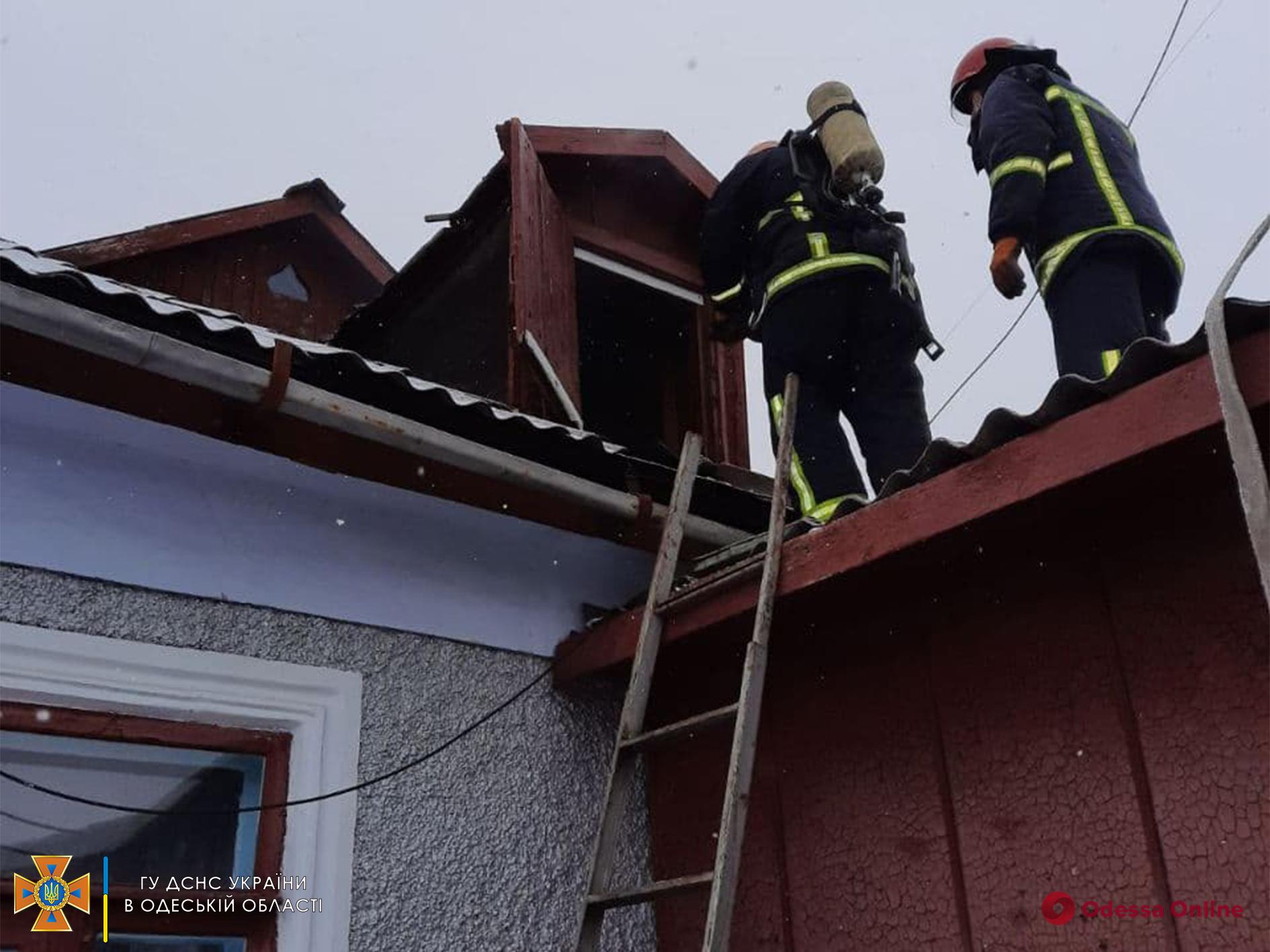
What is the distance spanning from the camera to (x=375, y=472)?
2.85 meters

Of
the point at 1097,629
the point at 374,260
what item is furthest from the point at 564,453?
the point at 374,260

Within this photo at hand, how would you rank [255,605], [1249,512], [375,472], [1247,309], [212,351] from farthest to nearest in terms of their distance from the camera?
[375,472] → [255,605] → [212,351] → [1247,309] → [1249,512]

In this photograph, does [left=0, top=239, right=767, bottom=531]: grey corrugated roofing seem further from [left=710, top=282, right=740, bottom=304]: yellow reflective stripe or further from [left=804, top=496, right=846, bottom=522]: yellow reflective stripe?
[left=710, top=282, right=740, bottom=304]: yellow reflective stripe

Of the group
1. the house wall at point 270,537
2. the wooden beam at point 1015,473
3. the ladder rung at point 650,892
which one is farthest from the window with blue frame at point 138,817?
the wooden beam at point 1015,473

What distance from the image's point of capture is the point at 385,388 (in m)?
2.69

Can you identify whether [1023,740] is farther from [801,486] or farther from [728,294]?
[728,294]

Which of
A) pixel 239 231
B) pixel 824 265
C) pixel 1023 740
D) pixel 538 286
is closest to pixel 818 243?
pixel 824 265

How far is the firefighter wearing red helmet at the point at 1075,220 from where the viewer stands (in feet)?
10.4

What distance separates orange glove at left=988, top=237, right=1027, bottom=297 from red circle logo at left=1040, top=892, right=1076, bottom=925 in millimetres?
1701

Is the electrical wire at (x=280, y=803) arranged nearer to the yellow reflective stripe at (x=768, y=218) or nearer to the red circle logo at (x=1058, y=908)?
the red circle logo at (x=1058, y=908)

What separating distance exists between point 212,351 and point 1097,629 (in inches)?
72.4

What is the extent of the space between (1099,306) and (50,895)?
2.83 metres

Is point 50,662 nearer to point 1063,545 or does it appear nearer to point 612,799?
point 612,799

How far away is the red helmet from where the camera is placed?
3748 mm
